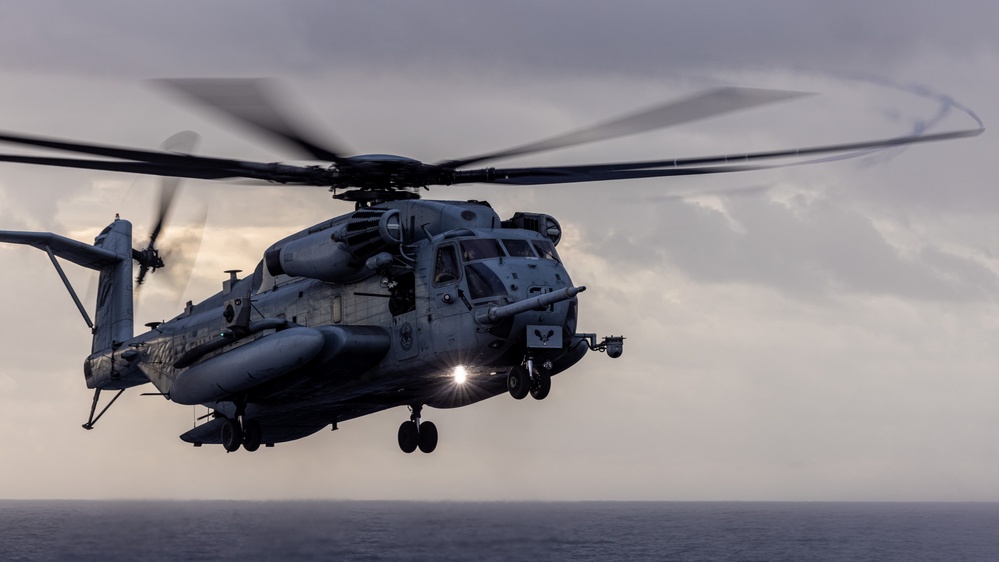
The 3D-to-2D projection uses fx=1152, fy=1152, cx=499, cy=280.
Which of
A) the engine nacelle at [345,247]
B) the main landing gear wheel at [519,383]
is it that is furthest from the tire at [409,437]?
the main landing gear wheel at [519,383]

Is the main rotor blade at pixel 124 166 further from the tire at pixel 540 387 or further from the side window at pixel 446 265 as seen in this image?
the tire at pixel 540 387

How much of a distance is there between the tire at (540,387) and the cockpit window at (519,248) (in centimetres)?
219

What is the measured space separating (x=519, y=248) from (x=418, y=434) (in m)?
5.38

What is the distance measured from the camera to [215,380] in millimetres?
Answer: 21125

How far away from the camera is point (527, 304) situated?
1788 centimetres

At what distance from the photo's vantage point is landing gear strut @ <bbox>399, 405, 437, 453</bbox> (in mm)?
23047

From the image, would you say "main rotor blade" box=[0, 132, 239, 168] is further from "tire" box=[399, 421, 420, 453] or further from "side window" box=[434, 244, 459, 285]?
"tire" box=[399, 421, 420, 453]

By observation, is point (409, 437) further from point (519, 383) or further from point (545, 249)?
point (545, 249)

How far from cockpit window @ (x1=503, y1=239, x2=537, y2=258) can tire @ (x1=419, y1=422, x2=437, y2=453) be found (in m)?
5.19

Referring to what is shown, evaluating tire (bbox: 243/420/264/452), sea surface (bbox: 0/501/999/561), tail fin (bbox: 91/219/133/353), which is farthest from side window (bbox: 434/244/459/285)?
sea surface (bbox: 0/501/999/561)

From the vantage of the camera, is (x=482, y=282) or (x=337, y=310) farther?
(x=337, y=310)

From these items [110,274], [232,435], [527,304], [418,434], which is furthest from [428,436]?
[110,274]

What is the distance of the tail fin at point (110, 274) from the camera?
25828 millimetres

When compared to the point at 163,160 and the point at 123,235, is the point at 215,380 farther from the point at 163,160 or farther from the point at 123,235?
the point at 123,235
